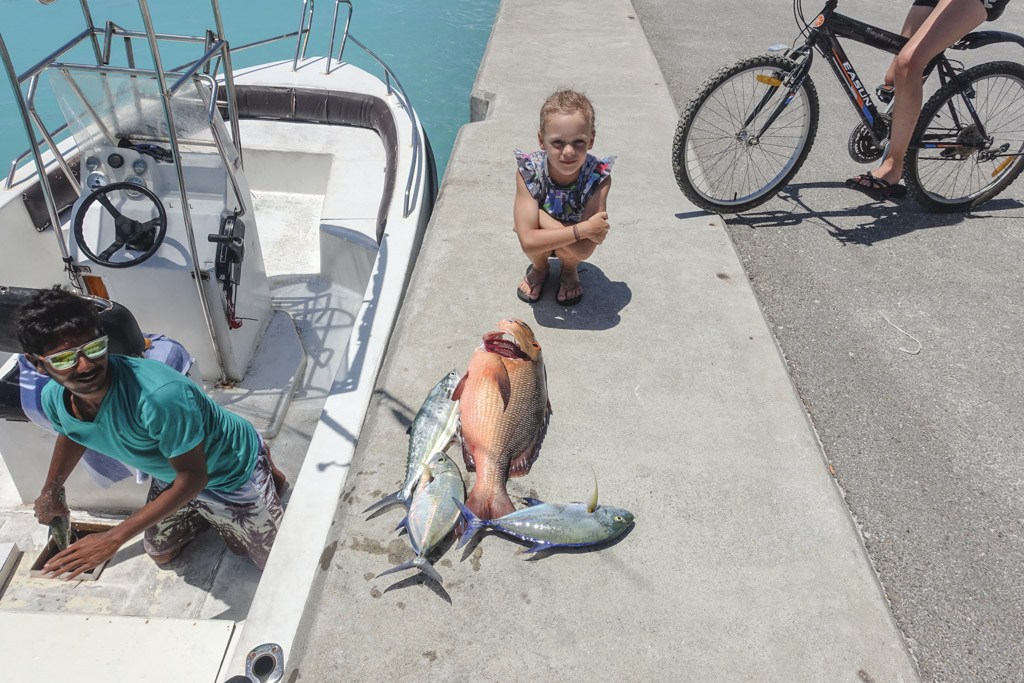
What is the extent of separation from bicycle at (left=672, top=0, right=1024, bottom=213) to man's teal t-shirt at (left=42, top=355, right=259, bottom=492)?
9.81 feet

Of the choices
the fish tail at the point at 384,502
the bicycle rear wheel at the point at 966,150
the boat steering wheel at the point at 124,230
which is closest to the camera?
the fish tail at the point at 384,502

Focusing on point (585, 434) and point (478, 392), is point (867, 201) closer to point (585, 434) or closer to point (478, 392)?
point (585, 434)

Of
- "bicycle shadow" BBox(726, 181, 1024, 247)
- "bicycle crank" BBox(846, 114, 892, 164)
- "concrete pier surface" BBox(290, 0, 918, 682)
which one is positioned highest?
"bicycle crank" BBox(846, 114, 892, 164)

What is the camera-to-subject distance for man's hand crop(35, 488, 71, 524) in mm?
2627

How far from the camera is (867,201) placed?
4.55m

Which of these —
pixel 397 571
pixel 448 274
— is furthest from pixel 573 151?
pixel 397 571

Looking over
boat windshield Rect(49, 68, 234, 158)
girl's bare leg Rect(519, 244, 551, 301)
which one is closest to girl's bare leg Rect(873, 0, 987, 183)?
girl's bare leg Rect(519, 244, 551, 301)

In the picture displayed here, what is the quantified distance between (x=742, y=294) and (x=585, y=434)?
53.9 inches

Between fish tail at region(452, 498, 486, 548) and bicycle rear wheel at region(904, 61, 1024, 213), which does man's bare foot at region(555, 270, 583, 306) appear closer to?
fish tail at region(452, 498, 486, 548)

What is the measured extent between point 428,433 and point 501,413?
30 centimetres

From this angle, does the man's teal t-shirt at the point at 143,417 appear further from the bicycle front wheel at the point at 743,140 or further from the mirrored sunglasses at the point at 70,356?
the bicycle front wheel at the point at 743,140

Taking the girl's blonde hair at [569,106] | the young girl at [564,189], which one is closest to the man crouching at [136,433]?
the young girl at [564,189]

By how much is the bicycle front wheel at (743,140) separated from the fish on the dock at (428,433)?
227 cm

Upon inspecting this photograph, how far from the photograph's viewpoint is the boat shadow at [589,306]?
10.6ft
